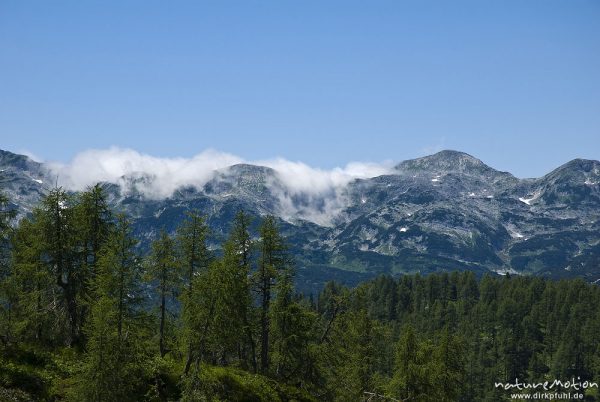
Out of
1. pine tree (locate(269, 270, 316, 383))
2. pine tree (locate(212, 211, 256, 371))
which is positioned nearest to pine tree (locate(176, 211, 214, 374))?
pine tree (locate(212, 211, 256, 371))

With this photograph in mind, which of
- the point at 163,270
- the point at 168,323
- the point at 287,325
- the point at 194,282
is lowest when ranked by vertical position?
the point at 287,325

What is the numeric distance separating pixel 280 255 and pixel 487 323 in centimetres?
13547

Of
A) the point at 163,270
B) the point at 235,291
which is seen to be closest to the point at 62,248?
the point at 163,270

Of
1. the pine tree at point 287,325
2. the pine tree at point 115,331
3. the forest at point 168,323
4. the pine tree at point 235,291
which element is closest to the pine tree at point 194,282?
the forest at point 168,323

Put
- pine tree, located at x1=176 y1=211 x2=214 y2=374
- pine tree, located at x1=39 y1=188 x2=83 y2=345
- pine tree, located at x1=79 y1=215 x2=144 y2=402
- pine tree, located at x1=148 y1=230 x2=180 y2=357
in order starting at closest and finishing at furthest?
pine tree, located at x1=79 y1=215 x2=144 y2=402
pine tree, located at x1=176 y1=211 x2=214 y2=374
pine tree, located at x1=39 y1=188 x2=83 y2=345
pine tree, located at x1=148 y1=230 x2=180 y2=357

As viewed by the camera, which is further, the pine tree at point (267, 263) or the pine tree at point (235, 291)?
the pine tree at point (267, 263)

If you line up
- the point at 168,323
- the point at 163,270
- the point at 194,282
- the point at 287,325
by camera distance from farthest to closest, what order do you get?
the point at 287,325, the point at 168,323, the point at 163,270, the point at 194,282

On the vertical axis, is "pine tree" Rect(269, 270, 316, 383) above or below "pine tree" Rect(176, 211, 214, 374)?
below

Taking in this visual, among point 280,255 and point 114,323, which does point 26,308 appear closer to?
point 114,323

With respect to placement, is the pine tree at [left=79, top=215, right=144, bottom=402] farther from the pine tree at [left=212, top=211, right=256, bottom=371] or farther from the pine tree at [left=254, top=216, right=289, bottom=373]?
the pine tree at [left=254, top=216, right=289, bottom=373]

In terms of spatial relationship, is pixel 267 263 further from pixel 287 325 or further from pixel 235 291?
pixel 235 291

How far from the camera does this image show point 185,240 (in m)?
43.4

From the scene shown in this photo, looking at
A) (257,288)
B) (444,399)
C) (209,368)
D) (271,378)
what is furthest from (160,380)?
(444,399)

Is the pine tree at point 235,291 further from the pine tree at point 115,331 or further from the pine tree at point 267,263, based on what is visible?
the pine tree at point 115,331
